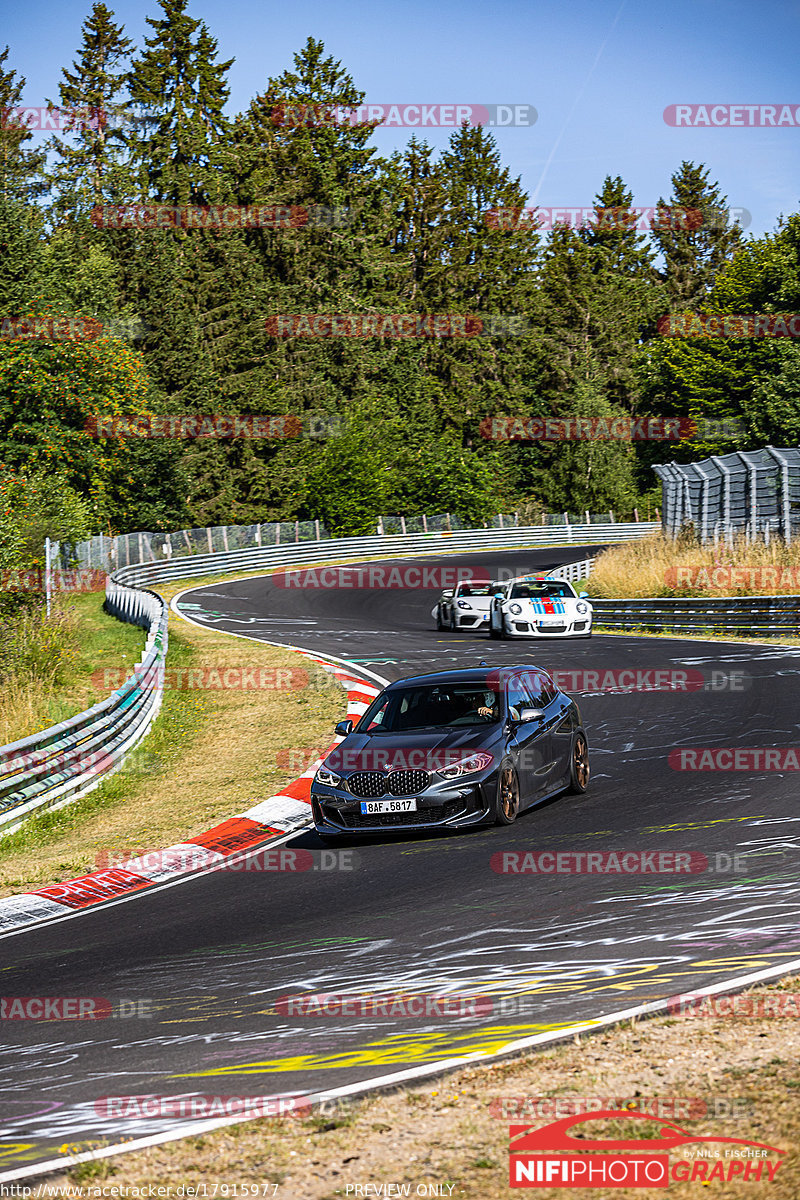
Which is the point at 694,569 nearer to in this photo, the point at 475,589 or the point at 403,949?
the point at 475,589

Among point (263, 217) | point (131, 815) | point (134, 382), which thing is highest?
point (263, 217)

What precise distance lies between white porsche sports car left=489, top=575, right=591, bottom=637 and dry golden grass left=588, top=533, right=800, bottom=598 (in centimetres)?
379

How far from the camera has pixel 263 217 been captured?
3187 inches

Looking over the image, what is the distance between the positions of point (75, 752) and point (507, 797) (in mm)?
5624

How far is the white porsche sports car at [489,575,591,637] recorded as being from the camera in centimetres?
2873

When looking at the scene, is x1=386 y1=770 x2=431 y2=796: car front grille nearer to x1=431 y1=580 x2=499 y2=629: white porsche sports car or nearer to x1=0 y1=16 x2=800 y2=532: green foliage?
x1=431 y1=580 x2=499 y2=629: white porsche sports car

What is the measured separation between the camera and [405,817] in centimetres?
1065

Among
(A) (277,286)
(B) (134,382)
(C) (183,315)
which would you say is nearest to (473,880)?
(B) (134,382)

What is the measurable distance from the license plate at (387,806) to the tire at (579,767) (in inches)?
84.0

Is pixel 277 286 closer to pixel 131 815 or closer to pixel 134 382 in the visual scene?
pixel 134 382

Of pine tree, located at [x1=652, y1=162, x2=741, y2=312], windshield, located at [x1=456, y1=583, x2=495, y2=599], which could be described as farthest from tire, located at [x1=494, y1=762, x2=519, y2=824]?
pine tree, located at [x1=652, y1=162, x2=741, y2=312]

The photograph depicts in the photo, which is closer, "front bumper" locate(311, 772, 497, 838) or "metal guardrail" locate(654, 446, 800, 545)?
"front bumper" locate(311, 772, 497, 838)

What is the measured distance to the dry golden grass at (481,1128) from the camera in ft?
13.1

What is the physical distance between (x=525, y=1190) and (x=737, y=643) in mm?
22823
